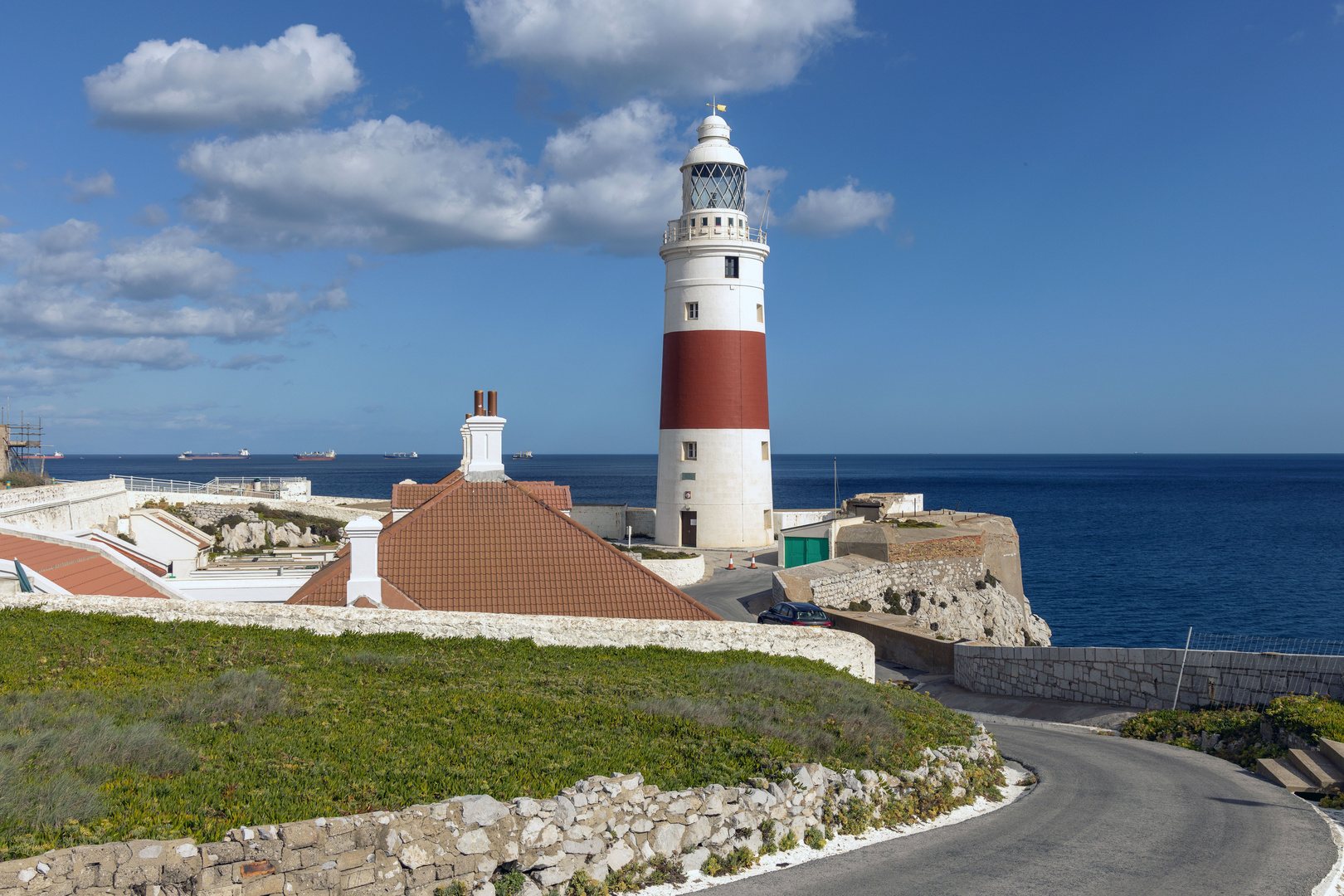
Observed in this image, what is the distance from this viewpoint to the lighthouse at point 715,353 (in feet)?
111

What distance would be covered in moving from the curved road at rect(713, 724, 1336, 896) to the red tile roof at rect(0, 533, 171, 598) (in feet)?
45.5

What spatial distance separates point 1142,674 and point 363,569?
1454cm

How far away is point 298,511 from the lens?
158ft

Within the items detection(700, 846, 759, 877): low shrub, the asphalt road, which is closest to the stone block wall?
the asphalt road

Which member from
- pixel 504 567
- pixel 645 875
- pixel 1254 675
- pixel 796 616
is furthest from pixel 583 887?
pixel 796 616

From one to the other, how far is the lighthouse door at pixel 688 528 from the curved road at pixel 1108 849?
2424 centimetres

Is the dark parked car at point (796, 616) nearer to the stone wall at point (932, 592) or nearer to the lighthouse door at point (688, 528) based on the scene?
the stone wall at point (932, 592)

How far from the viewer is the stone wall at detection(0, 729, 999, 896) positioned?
5453 mm

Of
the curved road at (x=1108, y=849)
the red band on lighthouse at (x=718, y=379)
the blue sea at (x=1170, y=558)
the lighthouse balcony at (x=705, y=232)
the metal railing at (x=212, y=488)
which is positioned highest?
the lighthouse balcony at (x=705, y=232)

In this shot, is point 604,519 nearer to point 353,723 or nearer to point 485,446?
point 485,446

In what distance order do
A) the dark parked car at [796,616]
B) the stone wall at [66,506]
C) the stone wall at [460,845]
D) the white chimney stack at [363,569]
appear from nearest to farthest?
the stone wall at [460,845], the white chimney stack at [363,569], the dark parked car at [796,616], the stone wall at [66,506]

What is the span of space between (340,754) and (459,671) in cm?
358

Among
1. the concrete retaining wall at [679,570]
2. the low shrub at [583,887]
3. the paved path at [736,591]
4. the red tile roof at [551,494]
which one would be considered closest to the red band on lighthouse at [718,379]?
the paved path at [736,591]

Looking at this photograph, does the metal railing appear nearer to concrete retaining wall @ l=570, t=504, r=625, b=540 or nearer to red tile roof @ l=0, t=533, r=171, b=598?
concrete retaining wall @ l=570, t=504, r=625, b=540
